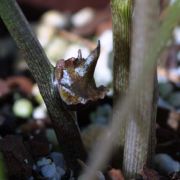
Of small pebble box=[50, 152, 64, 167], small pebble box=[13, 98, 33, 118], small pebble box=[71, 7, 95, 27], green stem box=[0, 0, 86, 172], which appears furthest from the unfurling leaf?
small pebble box=[71, 7, 95, 27]

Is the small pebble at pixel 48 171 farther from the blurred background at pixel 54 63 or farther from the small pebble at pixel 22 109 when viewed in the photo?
the small pebble at pixel 22 109

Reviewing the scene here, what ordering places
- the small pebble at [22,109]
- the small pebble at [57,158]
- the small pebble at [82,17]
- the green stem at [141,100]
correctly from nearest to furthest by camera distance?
the green stem at [141,100]
the small pebble at [57,158]
the small pebble at [22,109]
the small pebble at [82,17]

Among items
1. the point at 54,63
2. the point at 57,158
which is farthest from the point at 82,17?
→ the point at 57,158

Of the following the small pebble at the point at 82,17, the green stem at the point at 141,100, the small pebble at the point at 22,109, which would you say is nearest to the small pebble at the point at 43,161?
the green stem at the point at 141,100

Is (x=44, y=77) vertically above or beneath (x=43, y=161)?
above

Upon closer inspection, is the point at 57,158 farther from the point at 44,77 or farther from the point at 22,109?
the point at 22,109
